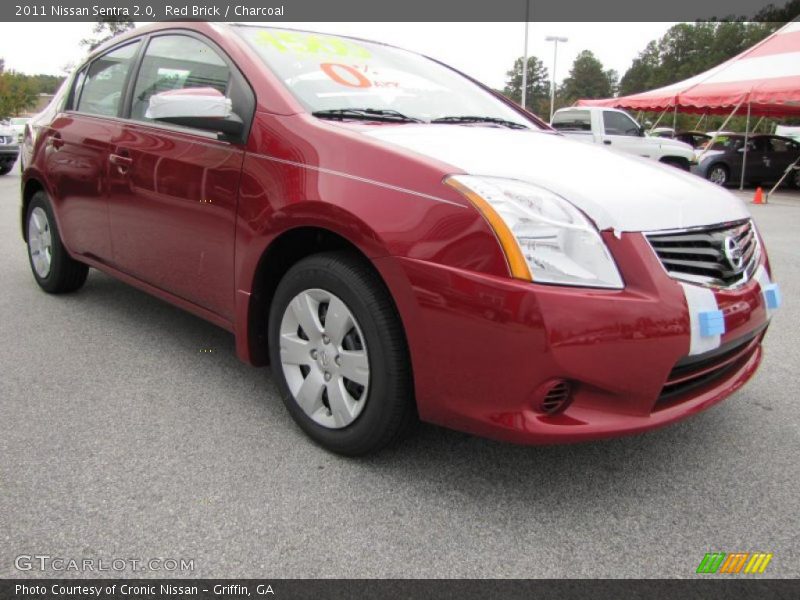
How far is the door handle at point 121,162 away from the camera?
3230mm

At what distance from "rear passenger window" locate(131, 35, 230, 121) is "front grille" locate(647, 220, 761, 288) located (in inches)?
72.2

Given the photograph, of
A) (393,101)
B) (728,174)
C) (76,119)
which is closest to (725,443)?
(393,101)

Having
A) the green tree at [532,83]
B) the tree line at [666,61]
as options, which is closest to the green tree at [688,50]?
the tree line at [666,61]

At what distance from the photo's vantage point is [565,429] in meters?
1.95

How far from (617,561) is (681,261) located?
2.97ft

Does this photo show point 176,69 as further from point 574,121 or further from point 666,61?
point 666,61

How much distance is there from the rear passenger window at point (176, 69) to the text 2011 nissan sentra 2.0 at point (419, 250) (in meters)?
0.01

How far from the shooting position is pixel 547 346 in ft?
6.09

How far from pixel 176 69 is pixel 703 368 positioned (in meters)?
2.61

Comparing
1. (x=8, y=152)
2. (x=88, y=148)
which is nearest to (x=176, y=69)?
(x=88, y=148)

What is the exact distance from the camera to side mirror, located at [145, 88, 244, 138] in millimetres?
2562

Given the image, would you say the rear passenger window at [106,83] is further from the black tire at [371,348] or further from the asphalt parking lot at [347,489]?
the black tire at [371,348]

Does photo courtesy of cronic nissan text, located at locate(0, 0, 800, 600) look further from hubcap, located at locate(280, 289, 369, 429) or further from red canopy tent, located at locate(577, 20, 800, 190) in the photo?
red canopy tent, located at locate(577, 20, 800, 190)

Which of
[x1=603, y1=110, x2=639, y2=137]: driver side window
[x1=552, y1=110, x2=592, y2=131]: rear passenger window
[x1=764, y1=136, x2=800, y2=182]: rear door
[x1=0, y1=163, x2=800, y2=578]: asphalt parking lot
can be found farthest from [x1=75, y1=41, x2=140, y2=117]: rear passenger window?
[x1=764, y1=136, x2=800, y2=182]: rear door
